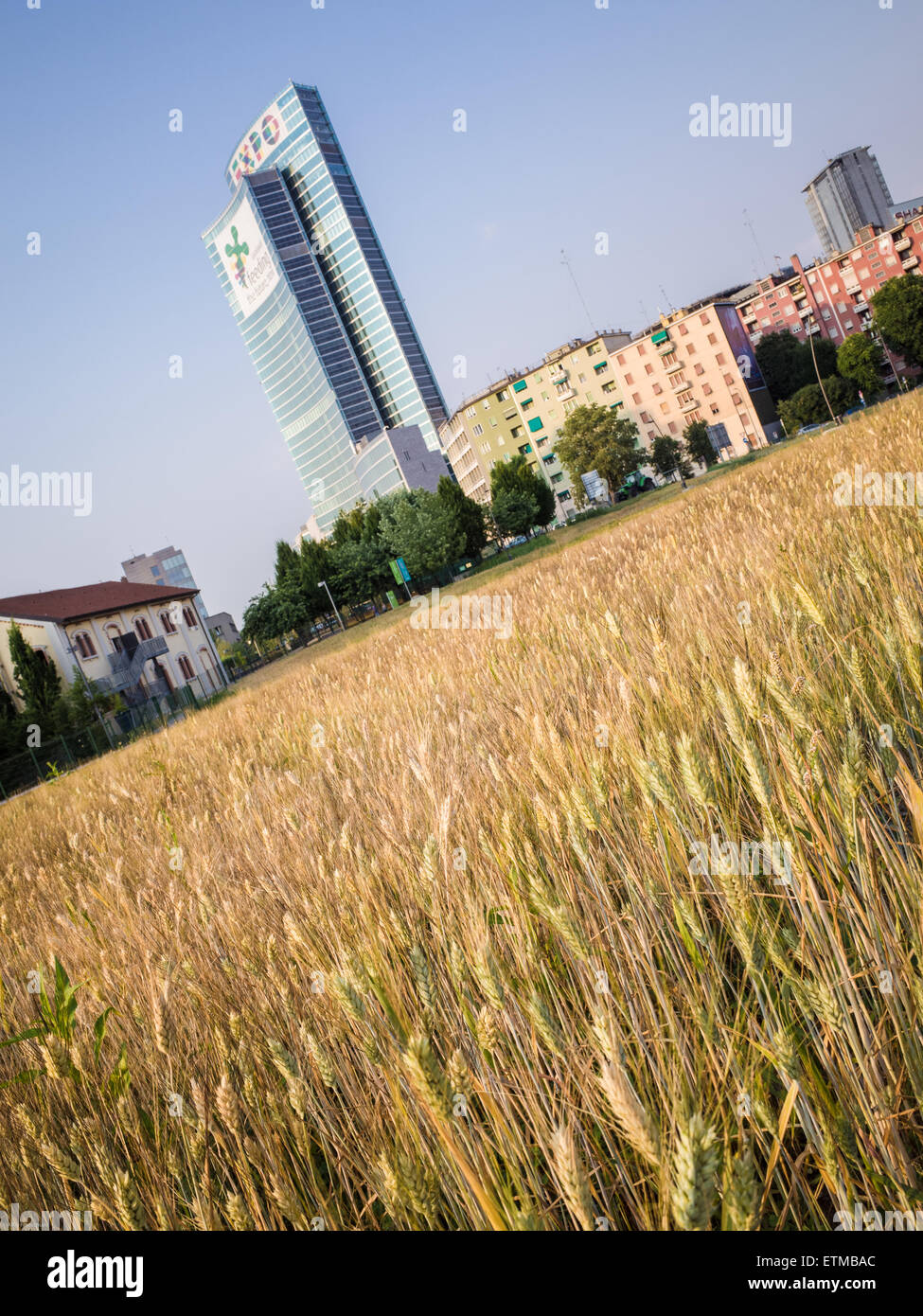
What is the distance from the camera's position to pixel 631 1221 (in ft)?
3.27

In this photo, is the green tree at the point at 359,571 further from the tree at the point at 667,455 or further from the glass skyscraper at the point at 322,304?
the glass skyscraper at the point at 322,304

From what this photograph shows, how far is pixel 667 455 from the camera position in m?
84.2

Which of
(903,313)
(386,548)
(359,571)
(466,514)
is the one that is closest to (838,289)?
(903,313)

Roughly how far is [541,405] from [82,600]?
7539 cm

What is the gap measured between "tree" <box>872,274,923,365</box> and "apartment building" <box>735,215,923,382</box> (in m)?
12.7

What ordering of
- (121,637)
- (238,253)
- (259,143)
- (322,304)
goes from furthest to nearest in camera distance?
(259,143) < (238,253) < (322,304) < (121,637)

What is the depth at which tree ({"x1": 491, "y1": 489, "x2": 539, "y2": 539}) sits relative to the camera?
61.7m

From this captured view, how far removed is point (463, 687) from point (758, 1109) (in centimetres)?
355
